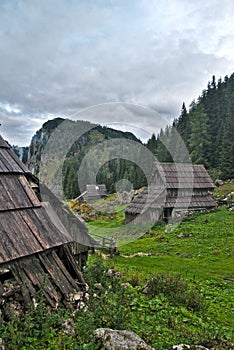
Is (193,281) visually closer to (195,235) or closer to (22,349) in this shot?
(22,349)

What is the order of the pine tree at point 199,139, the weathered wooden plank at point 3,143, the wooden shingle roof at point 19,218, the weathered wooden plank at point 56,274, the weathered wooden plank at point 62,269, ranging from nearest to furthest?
1. the wooden shingle roof at point 19,218
2. the weathered wooden plank at point 56,274
3. the weathered wooden plank at point 62,269
4. the weathered wooden plank at point 3,143
5. the pine tree at point 199,139

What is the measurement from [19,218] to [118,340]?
3017 millimetres

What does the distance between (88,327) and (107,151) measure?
24.7 metres

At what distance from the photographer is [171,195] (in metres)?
31.9

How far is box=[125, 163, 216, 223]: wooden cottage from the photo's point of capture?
30.5m

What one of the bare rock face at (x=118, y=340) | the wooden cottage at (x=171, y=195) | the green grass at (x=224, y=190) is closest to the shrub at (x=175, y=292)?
the bare rock face at (x=118, y=340)

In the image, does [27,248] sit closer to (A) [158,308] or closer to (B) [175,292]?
(A) [158,308]

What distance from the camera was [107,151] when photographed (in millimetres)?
29375

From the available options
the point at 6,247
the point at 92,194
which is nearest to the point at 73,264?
the point at 6,247

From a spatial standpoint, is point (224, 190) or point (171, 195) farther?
point (224, 190)

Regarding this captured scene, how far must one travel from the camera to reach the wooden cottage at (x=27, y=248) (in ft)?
18.6

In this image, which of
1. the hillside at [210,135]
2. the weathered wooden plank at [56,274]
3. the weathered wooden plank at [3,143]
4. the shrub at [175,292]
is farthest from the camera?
the hillside at [210,135]

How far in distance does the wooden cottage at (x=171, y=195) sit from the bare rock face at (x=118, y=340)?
2471cm

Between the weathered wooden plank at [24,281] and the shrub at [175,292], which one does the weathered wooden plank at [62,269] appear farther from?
the shrub at [175,292]
